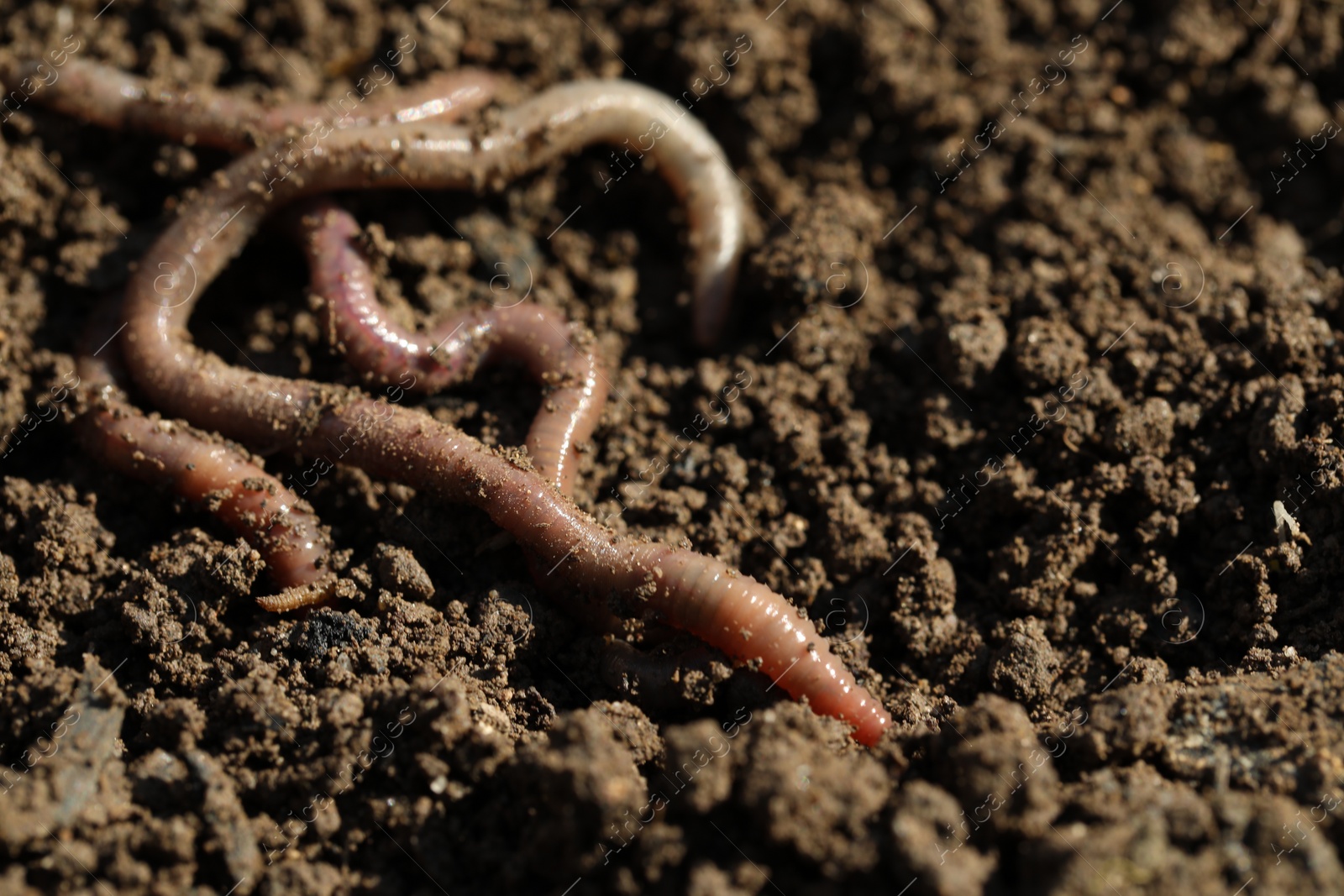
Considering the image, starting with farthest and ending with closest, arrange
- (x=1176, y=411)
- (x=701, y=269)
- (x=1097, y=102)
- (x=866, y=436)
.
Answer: (x=1097, y=102), (x=701, y=269), (x=866, y=436), (x=1176, y=411)

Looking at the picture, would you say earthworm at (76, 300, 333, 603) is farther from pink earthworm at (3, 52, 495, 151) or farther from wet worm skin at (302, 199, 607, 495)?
pink earthworm at (3, 52, 495, 151)

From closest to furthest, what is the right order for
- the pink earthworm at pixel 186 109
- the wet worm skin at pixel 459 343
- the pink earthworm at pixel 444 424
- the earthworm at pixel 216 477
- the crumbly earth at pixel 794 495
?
the crumbly earth at pixel 794 495 → the pink earthworm at pixel 444 424 → the earthworm at pixel 216 477 → the wet worm skin at pixel 459 343 → the pink earthworm at pixel 186 109

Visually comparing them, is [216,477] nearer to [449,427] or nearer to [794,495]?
[449,427]

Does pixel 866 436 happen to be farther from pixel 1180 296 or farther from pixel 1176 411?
pixel 1180 296

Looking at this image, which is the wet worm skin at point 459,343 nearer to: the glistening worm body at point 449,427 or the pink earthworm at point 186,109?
the glistening worm body at point 449,427

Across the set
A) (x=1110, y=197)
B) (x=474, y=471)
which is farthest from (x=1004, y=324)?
(x=474, y=471)

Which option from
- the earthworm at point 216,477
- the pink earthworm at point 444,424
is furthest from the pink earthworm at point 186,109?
the earthworm at point 216,477

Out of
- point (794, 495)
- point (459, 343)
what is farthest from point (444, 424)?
point (794, 495)
